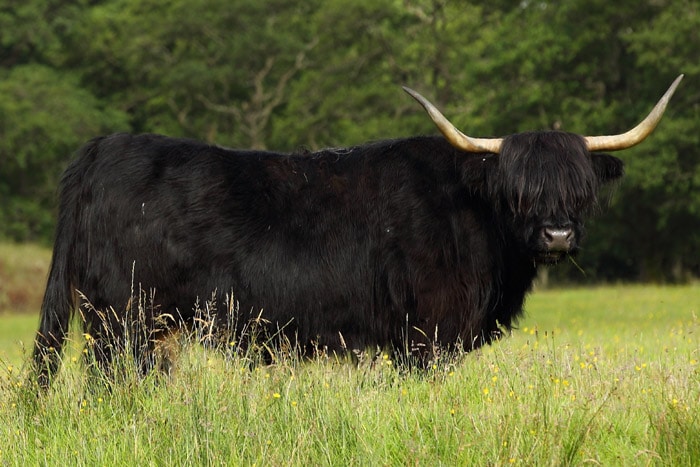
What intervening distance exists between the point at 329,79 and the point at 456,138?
34.3 meters

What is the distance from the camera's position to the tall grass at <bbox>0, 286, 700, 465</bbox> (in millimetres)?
4785

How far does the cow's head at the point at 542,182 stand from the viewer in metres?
6.84

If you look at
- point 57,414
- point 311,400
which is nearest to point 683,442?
point 311,400

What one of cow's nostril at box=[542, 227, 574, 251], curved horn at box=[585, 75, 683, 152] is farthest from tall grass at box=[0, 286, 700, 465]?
curved horn at box=[585, 75, 683, 152]

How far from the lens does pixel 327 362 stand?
22.1 ft

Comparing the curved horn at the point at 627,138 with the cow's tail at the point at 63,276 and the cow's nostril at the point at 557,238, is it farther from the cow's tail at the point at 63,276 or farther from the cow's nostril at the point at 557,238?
the cow's tail at the point at 63,276

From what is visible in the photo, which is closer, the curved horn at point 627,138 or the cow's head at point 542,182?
the cow's head at point 542,182

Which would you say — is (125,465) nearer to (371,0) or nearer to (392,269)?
(392,269)

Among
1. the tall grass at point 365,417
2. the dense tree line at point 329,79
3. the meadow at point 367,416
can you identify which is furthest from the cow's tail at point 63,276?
the dense tree line at point 329,79

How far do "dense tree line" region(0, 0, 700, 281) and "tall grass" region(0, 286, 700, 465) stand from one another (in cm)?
2517

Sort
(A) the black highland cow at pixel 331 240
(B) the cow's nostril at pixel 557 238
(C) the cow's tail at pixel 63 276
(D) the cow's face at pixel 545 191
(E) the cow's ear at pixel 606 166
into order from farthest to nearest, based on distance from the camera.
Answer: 1. (E) the cow's ear at pixel 606 166
2. (C) the cow's tail at pixel 63 276
3. (A) the black highland cow at pixel 331 240
4. (D) the cow's face at pixel 545 191
5. (B) the cow's nostril at pixel 557 238

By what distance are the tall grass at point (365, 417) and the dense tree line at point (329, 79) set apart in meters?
25.2

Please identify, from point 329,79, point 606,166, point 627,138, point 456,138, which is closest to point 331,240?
point 456,138

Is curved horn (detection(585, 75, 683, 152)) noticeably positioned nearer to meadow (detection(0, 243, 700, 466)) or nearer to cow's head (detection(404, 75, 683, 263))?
cow's head (detection(404, 75, 683, 263))
